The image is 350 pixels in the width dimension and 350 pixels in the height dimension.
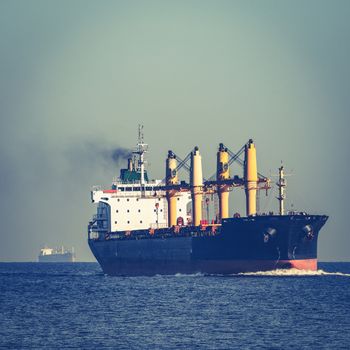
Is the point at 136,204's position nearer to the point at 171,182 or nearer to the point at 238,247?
the point at 171,182

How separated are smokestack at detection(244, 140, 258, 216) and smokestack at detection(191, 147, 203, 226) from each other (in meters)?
7.13

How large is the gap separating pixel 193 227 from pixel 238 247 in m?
9.49

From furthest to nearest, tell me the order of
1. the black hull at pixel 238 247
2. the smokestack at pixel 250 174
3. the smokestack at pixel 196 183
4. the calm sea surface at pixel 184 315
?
1. the smokestack at pixel 196 183
2. the smokestack at pixel 250 174
3. the black hull at pixel 238 247
4. the calm sea surface at pixel 184 315

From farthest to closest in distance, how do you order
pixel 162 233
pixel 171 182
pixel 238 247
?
1. pixel 171 182
2. pixel 162 233
3. pixel 238 247

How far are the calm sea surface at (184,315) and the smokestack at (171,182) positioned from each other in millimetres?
21041

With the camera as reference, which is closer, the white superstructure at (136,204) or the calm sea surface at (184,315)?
the calm sea surface at (184,315)

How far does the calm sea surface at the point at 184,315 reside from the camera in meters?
51.5

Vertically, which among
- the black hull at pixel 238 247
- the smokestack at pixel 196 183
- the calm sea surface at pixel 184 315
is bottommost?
the calm sea surface at pixel 184 315

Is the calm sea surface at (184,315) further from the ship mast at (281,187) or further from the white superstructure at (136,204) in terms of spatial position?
the white superstructure at (136,204)

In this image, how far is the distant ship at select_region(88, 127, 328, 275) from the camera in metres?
93.8

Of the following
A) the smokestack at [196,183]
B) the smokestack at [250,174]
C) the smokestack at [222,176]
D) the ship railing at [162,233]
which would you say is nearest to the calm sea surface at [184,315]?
the ship railing at [162,233]

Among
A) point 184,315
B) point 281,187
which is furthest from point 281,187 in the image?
point 184,315

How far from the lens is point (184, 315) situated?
62.8 metres

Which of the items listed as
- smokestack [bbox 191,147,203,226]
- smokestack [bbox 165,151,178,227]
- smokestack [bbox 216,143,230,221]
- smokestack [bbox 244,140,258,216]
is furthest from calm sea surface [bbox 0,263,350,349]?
smokestack [bbox 165,151,178,227]
